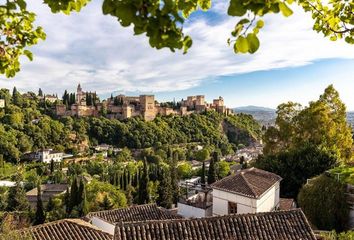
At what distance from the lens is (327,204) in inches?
472

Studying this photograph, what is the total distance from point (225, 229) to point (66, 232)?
557cm

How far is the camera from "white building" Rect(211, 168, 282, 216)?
41.3 ft

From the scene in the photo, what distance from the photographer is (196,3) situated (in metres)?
2.48

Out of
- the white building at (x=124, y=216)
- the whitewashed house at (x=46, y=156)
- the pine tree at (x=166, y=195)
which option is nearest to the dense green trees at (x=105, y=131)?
the whitewashed house at (x=46, y=156)

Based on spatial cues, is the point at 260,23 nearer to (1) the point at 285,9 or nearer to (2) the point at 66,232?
(1) the point at 285,9

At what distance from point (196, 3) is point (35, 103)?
Result: 3482 inches

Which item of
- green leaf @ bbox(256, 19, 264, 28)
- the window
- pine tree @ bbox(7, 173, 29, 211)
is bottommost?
pine tree @ bbox(7, 173, 29, 211)

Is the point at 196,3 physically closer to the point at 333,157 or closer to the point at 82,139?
the point at 333,157

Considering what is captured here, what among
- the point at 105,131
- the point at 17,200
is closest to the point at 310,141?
the point at 17,200

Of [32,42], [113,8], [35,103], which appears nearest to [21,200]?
[32,42]

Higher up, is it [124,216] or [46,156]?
[124,216]

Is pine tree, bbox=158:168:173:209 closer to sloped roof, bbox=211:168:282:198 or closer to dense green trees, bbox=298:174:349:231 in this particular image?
sloped roof, bbox=211:168:282:198

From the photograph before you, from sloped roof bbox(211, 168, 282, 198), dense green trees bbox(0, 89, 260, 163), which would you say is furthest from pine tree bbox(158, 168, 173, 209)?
dense green trees bbox(0, 89, 260, 163)

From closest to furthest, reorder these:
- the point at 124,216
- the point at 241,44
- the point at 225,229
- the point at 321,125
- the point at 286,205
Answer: the point at 241,44, the point at 225,229, the point at 124,216, the point at 286,205, the point at 321,125
